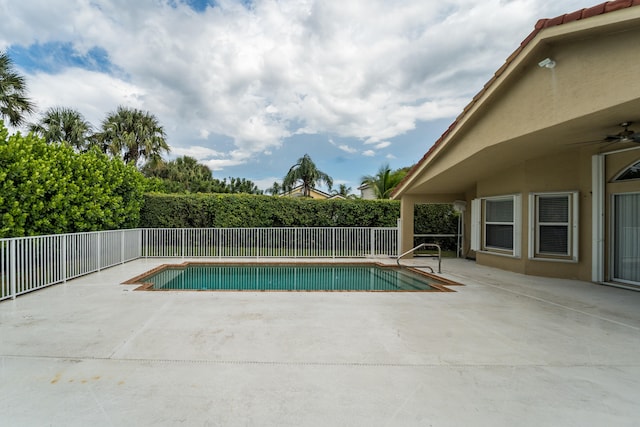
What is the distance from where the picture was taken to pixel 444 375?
9.30 feet

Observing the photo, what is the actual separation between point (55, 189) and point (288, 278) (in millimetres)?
6663

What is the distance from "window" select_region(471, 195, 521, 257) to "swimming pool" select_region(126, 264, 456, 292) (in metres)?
2.71

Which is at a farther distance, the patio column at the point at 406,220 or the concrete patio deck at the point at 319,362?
the patio column at the point at 406,220

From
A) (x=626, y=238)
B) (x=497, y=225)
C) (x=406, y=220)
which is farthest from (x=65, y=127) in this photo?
(x=626, y=238)

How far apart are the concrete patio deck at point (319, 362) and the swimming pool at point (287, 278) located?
219 cm

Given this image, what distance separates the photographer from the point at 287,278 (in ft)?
29.0

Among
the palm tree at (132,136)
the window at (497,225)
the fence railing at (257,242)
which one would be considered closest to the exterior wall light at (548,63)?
the window at (497,225)

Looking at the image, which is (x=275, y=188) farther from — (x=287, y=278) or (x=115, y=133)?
(x=287, y=278)

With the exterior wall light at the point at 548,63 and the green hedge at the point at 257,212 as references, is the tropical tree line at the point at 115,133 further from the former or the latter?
the exterior wall light at the point at 548,63

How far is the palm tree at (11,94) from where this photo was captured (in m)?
9.69

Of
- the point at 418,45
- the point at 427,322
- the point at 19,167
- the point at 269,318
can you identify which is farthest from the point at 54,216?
the point at 418,45

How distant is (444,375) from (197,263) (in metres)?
9.49

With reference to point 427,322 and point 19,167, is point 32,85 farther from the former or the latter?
point 427,322

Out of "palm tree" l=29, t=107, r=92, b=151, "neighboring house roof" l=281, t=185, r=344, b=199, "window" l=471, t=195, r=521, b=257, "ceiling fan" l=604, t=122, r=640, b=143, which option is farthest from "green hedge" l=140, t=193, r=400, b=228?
"neighboring house roof" l=281, t=185, r=344, b=199
